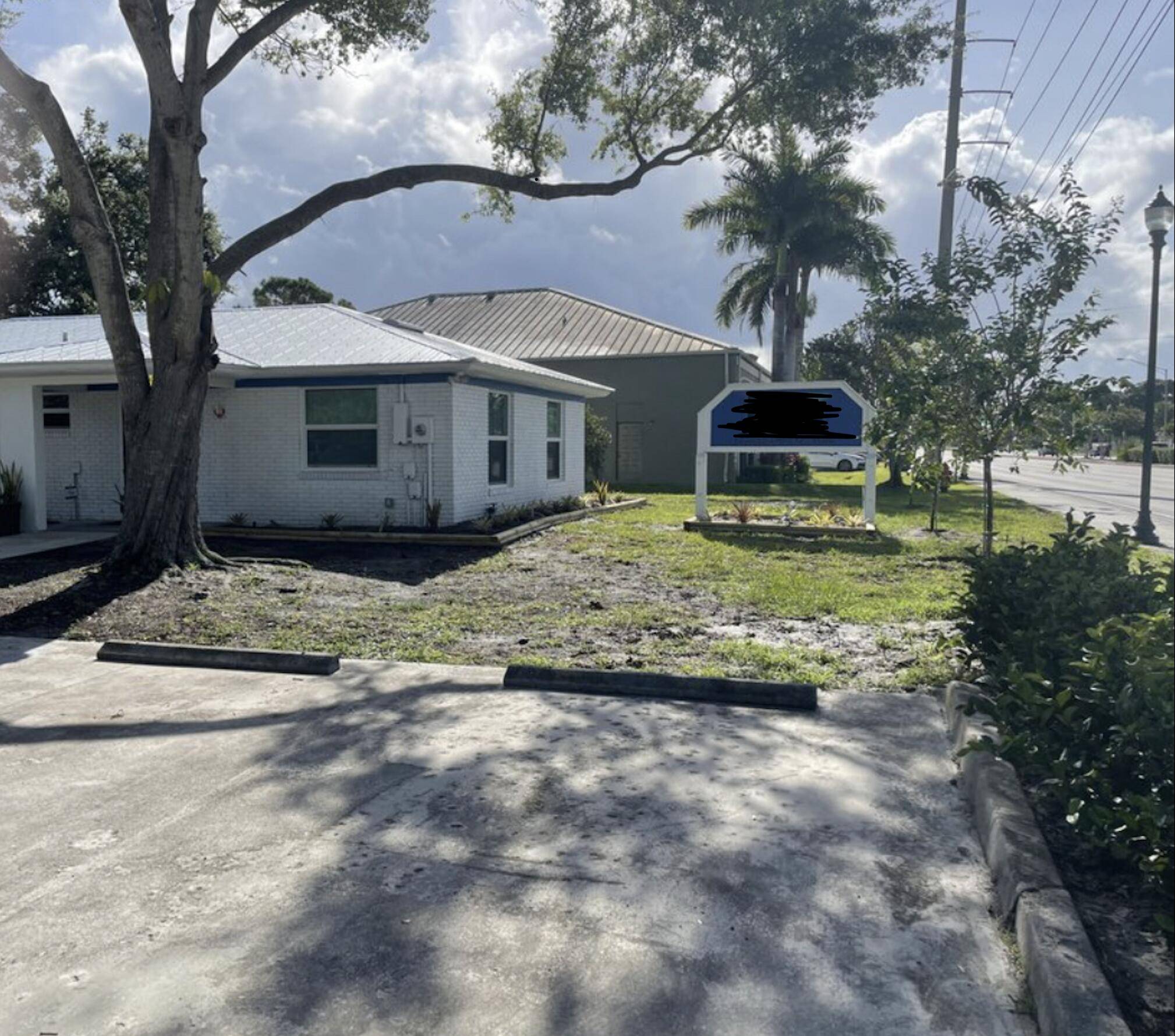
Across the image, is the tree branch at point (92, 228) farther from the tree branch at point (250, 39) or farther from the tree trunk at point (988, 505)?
the tree trunk at point (988, 505)

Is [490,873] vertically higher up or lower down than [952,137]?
lower down

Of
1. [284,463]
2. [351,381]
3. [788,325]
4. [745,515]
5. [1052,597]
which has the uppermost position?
[788,325]

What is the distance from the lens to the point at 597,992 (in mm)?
2906

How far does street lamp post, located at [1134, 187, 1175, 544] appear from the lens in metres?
14.6

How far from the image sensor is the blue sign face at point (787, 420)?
50.4 ft

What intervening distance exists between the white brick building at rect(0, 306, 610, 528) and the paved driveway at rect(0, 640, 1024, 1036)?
360 inches

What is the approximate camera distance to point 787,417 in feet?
51.7

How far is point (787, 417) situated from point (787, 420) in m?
0.05

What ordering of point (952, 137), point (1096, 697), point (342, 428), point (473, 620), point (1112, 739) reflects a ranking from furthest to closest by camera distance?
point (952, 137) < point (342, 428) < point (473, 620) < point (1096, 697) < point (1112, 739)

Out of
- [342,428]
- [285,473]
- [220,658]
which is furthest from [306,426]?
[220,658]

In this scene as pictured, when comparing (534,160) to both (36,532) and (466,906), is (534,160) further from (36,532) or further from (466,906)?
(466,906)

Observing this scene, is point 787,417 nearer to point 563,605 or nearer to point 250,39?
point 563,605

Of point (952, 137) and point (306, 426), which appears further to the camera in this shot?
point (952, 137)

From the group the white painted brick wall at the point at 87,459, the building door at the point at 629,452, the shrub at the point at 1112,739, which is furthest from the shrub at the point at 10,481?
the building door at the point at 629,452
